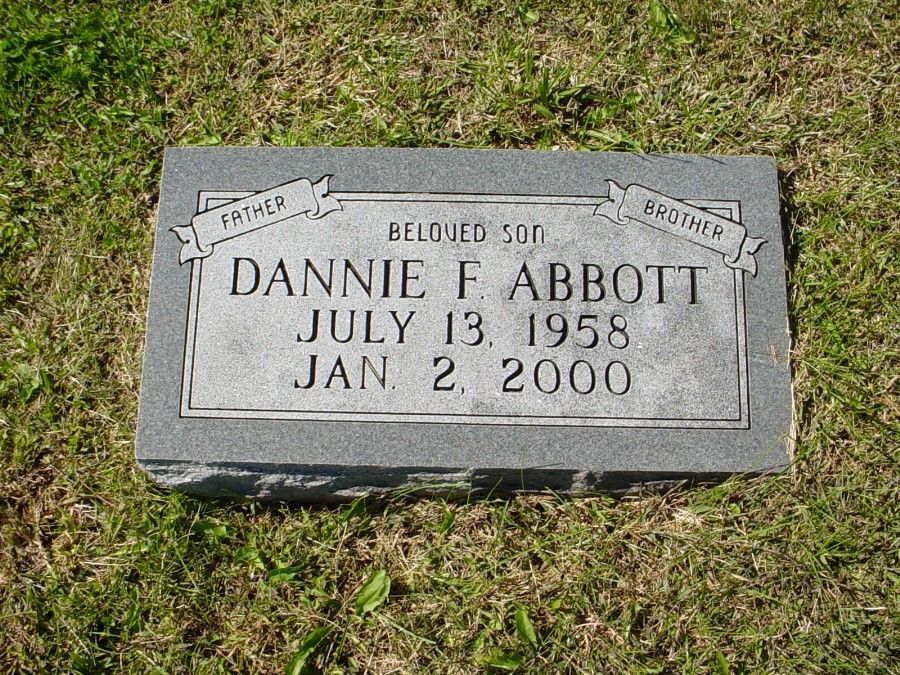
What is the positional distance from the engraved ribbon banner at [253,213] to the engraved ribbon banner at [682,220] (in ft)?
3.15

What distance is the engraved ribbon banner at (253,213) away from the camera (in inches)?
103

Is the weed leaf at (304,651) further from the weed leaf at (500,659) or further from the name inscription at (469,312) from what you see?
the name inscription at (469,312)

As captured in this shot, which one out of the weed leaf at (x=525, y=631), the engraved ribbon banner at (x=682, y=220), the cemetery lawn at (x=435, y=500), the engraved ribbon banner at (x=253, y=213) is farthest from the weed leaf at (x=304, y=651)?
the engraved ribbon banner at (x=682, y=220)

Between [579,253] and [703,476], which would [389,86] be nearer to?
[579,253]

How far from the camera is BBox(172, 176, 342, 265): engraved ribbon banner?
263cm

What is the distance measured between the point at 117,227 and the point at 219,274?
77 centimetres

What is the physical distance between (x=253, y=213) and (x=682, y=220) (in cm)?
147

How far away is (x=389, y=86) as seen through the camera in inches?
125

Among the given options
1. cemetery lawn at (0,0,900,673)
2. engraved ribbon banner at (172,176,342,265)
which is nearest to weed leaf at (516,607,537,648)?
cemetery lawn at (0,0,900,673)

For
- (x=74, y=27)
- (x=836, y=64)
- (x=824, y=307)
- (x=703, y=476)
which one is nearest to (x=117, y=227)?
(x=74, y=27)

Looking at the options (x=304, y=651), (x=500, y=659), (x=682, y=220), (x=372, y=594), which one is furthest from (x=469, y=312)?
(x=304, y=651)

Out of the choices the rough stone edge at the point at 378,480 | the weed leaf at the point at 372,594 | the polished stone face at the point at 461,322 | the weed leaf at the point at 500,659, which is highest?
the polished stone face at the point at 461,322

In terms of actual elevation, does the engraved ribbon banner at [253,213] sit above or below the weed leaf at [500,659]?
above

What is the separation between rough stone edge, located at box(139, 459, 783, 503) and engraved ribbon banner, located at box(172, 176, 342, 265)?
726 millimetres
